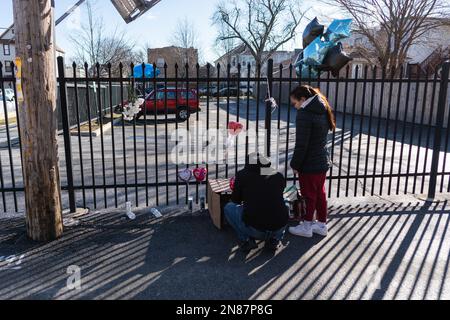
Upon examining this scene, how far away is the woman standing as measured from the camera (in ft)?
12.9

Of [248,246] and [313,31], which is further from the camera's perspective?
[313,31]

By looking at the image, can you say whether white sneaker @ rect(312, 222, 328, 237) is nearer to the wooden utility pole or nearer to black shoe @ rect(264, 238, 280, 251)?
black shoe @ rect(264, 238, 280, 251)

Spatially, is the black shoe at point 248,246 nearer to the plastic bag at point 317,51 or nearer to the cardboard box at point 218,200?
the cardboard box at point 218,200

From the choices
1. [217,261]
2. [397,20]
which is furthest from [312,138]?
[397,20]

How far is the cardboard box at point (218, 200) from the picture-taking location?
14.5 feet

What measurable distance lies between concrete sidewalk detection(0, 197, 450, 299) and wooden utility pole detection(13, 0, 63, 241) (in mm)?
318

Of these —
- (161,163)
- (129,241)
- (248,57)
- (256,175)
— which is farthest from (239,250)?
(248,57)

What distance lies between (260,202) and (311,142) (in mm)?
946

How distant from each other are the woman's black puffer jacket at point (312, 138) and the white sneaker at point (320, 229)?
2.31 feet

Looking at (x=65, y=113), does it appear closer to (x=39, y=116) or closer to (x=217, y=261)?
(x=39, y=116)

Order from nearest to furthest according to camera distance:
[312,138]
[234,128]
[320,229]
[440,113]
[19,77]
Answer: [19,77] < [312,138] < [320,229] < [234,128] < [440,113]

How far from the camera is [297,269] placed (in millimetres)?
3555

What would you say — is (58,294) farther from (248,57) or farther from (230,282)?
(248,57)

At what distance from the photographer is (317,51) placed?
15.2ft
